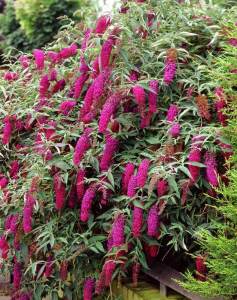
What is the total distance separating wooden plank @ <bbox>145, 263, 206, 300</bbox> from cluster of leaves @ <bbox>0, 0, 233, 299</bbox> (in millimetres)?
124

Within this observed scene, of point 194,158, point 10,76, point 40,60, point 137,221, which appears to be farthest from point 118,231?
point 10,76

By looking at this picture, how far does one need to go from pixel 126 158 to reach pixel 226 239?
2.75 ft

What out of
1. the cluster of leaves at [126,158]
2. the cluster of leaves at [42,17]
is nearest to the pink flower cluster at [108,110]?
the cluster of leaves at [126,158]

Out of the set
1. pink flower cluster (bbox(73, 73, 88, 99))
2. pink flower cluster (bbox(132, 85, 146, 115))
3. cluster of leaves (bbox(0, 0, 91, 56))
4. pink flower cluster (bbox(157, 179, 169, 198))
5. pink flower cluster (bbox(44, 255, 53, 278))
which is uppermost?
pink flower cluster (bbox(132, 85, 146, 115))

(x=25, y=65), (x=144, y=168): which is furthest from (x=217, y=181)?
(x=25, y=65)

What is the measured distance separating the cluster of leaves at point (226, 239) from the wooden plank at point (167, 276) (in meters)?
0.27

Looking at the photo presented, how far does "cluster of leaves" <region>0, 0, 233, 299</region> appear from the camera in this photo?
314 cm

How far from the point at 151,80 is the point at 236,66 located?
1.61 ft

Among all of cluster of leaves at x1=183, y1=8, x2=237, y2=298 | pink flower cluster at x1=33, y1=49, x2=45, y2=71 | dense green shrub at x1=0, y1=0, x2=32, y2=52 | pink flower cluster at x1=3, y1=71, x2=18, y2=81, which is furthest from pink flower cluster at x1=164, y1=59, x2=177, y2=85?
dense green shrub at x1=0, y1=0, x2=32, y2=52

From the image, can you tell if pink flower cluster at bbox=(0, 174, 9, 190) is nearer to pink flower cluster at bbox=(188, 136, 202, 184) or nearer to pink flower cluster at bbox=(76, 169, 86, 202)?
pink flower cluster at bbox=(76, 169, 86, 202)

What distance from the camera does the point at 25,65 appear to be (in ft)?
16.3

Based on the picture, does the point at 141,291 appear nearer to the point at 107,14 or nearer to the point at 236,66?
the point at 236,66

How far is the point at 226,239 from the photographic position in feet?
8.82

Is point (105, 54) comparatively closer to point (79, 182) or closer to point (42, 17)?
point (79, 182)
